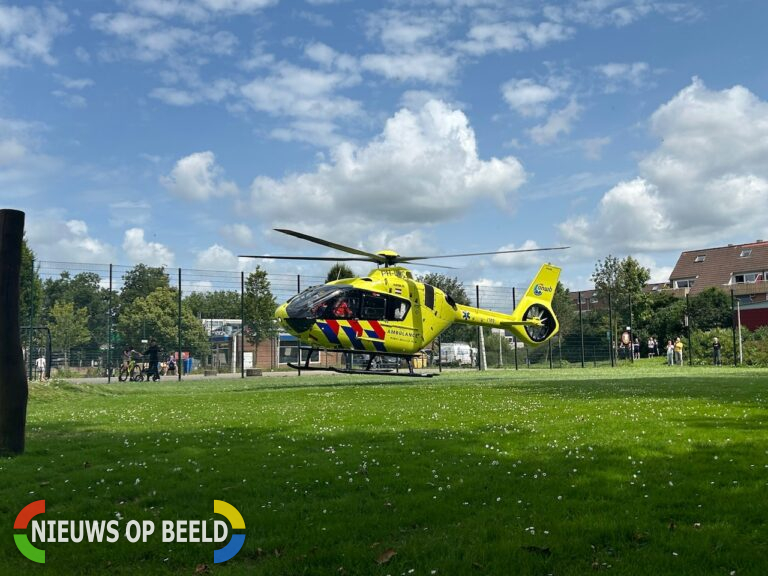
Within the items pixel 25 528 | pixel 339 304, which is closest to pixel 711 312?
pixel 339 304

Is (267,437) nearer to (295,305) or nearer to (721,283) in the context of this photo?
(295,305)

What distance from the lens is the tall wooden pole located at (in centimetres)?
744

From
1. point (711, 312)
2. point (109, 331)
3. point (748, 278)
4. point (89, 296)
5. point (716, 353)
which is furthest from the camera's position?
point (748, 278)

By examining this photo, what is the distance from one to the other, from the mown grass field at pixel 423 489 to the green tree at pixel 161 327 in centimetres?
2146

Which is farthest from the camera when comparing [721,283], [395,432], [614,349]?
[721,283]

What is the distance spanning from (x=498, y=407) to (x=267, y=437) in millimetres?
4875

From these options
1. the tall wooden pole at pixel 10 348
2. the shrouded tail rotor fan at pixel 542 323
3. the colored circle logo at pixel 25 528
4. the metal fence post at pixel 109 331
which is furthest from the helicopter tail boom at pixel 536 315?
the colored circle logo at pixel 25 528

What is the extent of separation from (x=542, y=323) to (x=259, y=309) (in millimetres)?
15186

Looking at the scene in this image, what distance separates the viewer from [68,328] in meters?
31.4

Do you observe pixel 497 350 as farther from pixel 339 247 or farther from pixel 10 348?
pixel 10 348

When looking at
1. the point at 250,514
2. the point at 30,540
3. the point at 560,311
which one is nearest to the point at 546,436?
the point at 250,514

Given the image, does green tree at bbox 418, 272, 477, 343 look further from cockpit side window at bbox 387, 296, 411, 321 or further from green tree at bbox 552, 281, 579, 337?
cockpit side window at bbox 387, 296, 411, 321

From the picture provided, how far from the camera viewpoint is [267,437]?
866 cm

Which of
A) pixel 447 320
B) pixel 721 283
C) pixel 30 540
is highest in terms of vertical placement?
pixel 721 283
